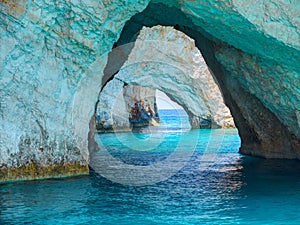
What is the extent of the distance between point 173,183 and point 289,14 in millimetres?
4993

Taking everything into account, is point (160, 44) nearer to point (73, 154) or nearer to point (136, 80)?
point (136, 80)

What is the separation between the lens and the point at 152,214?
8820mm

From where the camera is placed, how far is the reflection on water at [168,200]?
8.54 meters

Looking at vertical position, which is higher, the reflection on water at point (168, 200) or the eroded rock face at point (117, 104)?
the eroded rock face at point (117, 104)

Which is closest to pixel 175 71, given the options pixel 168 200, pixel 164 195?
pixel 164 195

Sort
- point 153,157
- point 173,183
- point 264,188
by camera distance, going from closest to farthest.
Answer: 1. point 264,188
2. point 173,183
3. point 153,157

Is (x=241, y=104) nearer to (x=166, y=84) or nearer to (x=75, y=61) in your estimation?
(x=75, y=61)

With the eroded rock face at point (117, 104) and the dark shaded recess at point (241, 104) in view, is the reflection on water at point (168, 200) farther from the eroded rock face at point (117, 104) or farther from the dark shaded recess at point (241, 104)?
the eroded rock face at point (117, 104)

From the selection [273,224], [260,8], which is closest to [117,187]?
[273,224]

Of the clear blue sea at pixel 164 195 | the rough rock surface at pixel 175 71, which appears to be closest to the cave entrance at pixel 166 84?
the rough rock surface at pixel 175 71

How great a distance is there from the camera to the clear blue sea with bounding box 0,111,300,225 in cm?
859

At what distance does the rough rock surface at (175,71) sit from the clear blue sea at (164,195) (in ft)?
56.3

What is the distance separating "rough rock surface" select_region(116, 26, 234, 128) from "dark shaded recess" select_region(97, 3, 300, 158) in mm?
13781

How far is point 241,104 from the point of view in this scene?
16.6m
